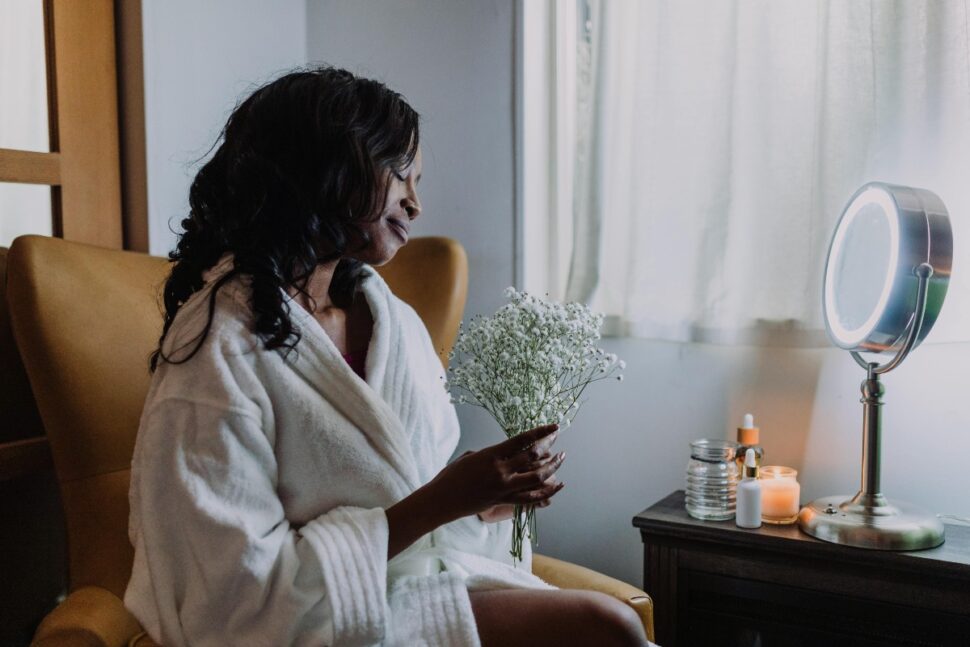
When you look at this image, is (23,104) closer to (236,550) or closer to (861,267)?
(236,550)

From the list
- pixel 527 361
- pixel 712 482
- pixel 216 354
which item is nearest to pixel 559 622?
pixel 527 361

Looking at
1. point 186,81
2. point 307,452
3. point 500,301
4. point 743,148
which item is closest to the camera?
point 307,452

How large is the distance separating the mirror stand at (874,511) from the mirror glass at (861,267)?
7 centimetres

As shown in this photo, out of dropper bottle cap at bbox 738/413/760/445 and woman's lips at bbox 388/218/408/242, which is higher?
woman's lips at bbox 388/218/408/242

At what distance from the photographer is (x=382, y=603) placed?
103 cm

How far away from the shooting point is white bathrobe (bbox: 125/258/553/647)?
1.02 metres

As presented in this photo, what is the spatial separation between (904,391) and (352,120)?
1.14 meters

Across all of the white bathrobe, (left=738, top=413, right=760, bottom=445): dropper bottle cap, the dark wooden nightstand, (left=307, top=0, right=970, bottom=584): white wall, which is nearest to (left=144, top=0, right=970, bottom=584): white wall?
(left=307, top=0, right=970, bottom=584): white wall

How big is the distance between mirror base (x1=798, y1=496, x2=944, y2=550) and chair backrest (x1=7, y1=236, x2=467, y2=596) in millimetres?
1095

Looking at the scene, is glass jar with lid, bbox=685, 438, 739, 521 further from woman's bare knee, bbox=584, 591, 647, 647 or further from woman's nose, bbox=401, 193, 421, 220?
woman's nose, bbox=401, 193, 421, 220

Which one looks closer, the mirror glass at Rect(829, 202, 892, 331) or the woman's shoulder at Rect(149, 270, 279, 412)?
the woman's shoulder at Rect(149, 270, 279, 412)

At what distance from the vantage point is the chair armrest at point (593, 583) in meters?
1.35

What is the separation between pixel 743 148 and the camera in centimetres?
175

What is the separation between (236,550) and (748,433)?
1.00 metres
